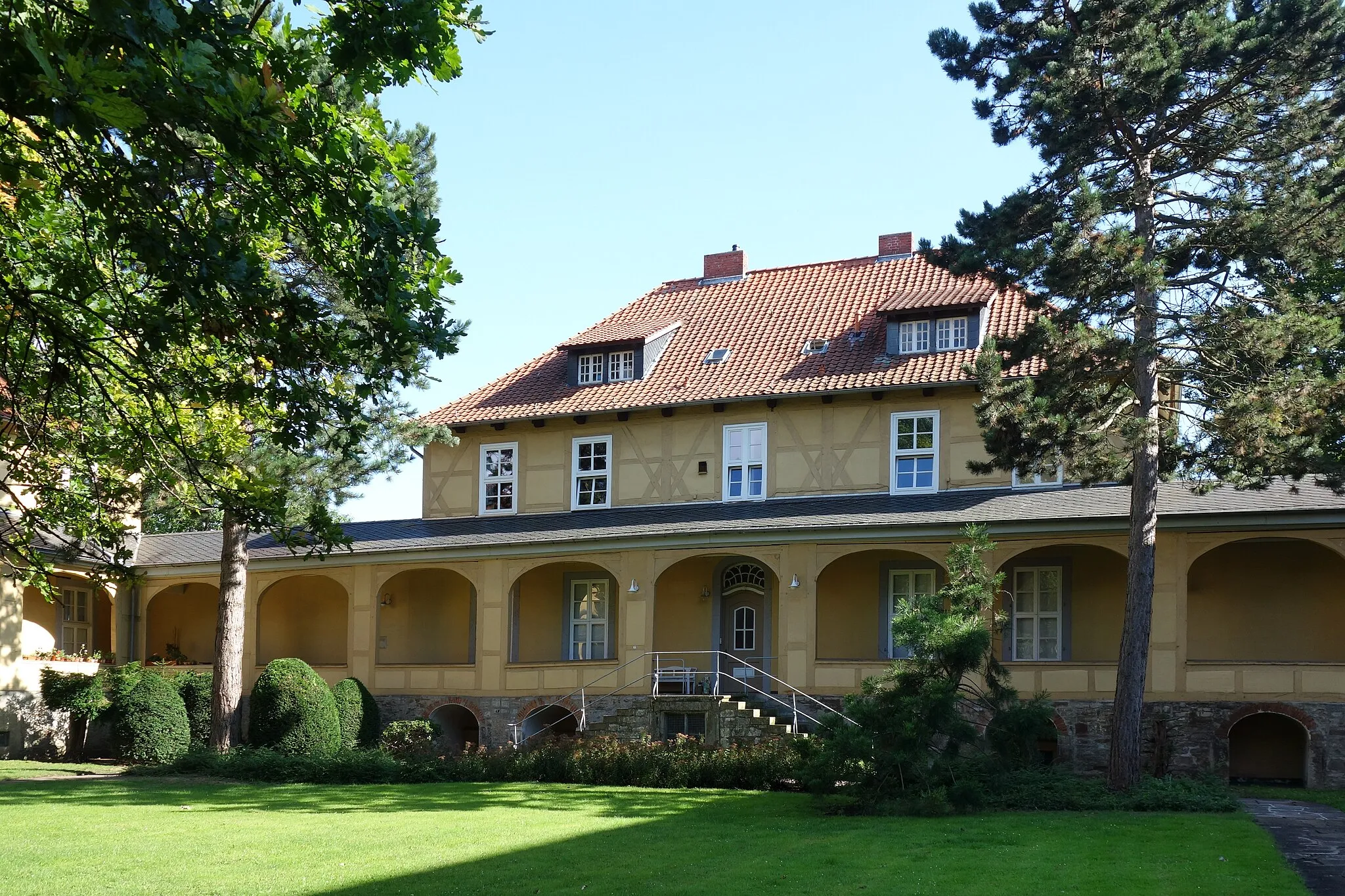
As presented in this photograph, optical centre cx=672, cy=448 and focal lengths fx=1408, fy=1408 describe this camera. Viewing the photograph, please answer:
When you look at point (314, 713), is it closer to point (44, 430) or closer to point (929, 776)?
point (929, 776)

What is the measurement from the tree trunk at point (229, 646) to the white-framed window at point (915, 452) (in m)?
12.6

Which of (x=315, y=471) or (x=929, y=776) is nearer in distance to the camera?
(x=929, y=776)

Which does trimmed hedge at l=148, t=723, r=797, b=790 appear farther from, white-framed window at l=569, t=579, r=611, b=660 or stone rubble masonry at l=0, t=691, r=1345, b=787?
white-framed window at l=569, t=579, r=611, b=660

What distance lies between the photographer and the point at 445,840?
15.4 m

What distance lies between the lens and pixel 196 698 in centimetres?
2852

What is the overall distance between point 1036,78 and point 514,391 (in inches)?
604

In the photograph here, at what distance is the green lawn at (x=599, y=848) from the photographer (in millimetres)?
12461

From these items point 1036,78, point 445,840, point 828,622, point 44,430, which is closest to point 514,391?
point 828,622

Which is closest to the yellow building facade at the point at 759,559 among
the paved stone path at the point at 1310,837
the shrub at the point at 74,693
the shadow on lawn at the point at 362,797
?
the shrub at the point at 74,693

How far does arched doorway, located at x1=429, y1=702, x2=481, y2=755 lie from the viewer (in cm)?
2816

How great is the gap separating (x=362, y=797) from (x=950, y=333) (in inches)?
575

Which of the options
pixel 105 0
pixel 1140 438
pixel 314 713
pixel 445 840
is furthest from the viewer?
pixel 314 713

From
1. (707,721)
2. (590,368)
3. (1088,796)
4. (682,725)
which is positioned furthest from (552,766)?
(590,368)

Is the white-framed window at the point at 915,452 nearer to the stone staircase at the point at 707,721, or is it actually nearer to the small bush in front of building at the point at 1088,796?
the stone staircase at the point at 707,721
